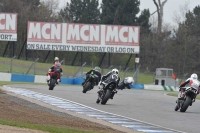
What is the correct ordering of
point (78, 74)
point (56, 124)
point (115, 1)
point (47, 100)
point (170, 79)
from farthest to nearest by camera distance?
point (115, 1)
point (170, 79)
point (78, 74)
point (47, 100)
point (56, 124)

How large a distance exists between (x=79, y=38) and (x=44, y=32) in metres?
3.21

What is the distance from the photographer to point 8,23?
180 feet

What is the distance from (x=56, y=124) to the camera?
45.3 ft

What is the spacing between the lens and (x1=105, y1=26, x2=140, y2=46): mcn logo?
56.2 metres

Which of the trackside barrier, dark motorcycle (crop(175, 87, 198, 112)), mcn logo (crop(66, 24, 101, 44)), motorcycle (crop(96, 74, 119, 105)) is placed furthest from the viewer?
mcn logo (crop(66, 24, 101, 44))

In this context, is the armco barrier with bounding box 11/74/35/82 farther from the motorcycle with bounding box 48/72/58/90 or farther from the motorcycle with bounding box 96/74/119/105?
the motorcycle with bounding box 96/74/119/105

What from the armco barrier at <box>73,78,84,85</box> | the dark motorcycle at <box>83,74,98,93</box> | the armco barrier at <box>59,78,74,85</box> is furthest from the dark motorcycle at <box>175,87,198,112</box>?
the armco barrier at <box>73,78,84,85</box>

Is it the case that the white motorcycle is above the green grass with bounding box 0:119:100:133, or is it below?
above

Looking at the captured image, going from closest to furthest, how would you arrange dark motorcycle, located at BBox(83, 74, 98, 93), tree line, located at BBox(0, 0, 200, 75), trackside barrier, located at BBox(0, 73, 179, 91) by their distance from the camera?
dark motorcycle, located at BBox(83, 74, 98, 93) → trackside barrier, located at BBox(0, 73, 179, 91) → tree line, located at BBox(0, 0, 200, 75)

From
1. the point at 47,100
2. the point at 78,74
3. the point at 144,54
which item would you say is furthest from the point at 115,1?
the point at 47,100

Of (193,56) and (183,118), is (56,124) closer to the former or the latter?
(183,118)

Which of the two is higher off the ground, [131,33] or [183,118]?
[131,33]

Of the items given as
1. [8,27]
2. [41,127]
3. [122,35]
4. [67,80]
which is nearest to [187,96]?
[41,127]

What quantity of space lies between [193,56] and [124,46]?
21223mm
